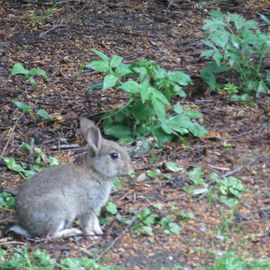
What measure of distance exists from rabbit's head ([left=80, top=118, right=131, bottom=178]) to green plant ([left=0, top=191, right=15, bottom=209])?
27.1 inches

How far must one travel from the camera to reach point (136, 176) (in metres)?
7.43

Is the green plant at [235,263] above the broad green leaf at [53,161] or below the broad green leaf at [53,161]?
above

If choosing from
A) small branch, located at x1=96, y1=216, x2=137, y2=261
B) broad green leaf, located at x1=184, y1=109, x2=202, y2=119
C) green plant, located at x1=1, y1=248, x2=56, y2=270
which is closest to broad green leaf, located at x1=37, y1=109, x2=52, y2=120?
broad green leaf, located at x1=184, y1=109, x2=202, y2=119

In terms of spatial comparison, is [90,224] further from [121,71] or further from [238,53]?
[238,53]

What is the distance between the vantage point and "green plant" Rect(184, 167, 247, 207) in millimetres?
6945

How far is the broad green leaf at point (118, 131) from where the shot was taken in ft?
26.1

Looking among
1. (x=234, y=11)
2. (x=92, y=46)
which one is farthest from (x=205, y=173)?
(x=234, y=11)

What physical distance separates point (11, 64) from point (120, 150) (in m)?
3.39

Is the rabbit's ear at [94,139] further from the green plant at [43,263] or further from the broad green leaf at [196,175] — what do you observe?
the green plant at [43,263]

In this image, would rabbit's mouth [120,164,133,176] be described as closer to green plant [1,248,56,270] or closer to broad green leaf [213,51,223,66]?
green plant [1,248,56,270]

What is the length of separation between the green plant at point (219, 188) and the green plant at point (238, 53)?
1.62 m

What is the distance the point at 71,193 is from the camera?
6633mm

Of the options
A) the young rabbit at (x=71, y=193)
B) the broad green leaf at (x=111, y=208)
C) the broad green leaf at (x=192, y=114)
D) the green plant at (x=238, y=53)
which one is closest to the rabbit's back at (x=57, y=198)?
the young rabbit at (x=71, y=193)

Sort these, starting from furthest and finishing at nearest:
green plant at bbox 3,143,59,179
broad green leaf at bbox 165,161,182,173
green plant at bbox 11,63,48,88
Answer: green plant at bbox 11,63,48,88 < green plant at bbox 3,143,59,179 < broad green leaf at bbox 165,161,182,173
